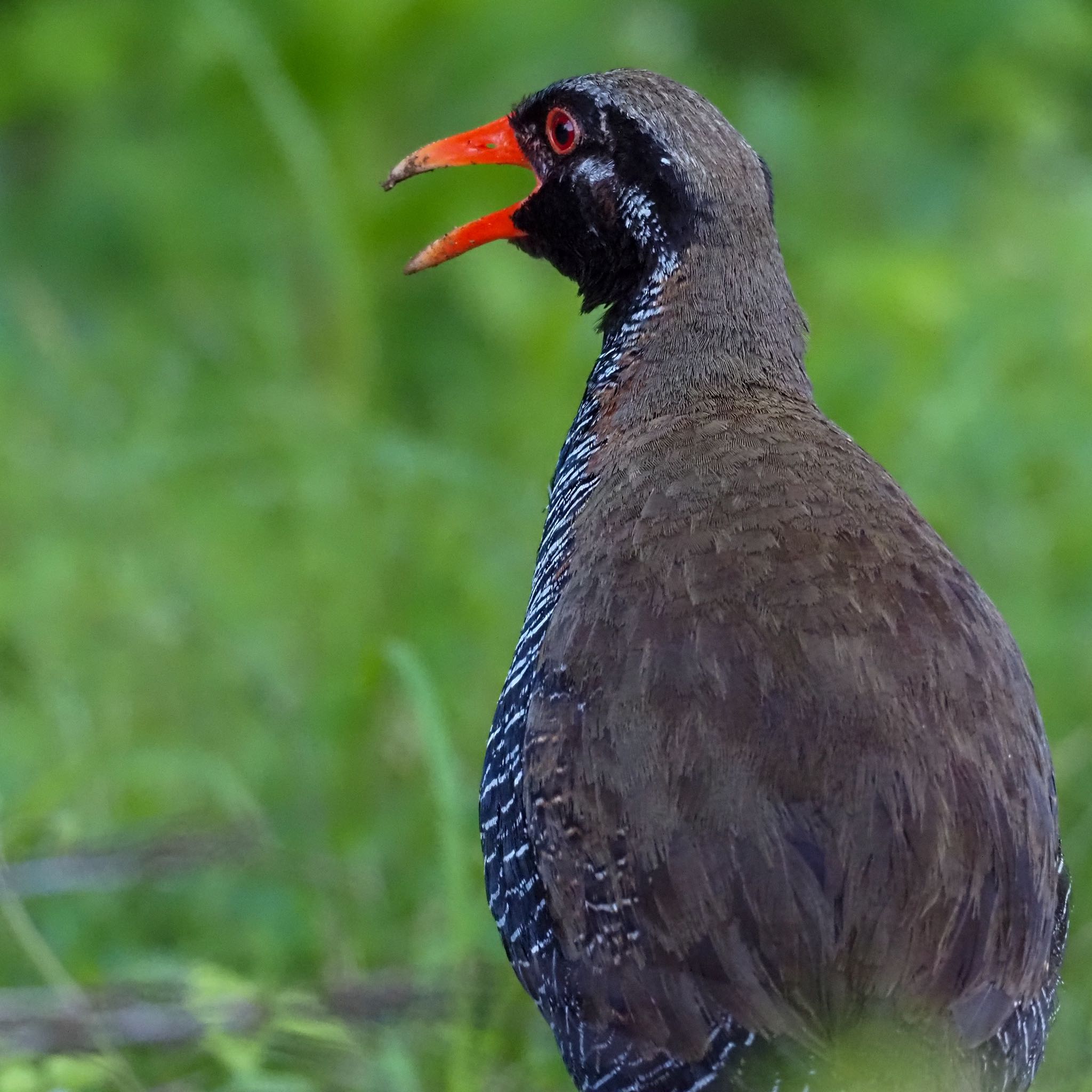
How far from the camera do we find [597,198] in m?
2.90

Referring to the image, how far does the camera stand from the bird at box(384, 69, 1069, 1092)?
2156mm

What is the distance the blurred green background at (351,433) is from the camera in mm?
3406

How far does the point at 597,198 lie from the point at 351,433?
1.55 metres

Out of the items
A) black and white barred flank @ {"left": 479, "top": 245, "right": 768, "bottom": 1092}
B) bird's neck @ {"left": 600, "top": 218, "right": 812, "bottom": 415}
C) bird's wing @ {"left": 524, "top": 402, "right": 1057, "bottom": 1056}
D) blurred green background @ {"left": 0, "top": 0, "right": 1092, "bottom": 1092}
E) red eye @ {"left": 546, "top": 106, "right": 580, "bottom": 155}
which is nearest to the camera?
bird's wing @ {"left": 524, "top": 402, "right": 1057, "bottom": 1056}

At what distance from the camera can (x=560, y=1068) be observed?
3.39 m

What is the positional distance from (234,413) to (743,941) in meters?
3.53

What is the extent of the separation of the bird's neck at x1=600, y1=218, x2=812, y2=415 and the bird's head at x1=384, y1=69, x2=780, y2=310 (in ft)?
0.05

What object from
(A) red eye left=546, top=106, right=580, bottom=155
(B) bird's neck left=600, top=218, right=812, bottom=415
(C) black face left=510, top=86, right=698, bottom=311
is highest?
(A) red eye left=546, top=106, right=580, bottom=155

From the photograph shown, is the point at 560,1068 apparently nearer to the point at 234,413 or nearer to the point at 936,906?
the point at 936,906

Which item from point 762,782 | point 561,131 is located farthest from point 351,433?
point 762,782

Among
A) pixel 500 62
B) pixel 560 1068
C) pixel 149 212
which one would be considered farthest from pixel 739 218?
pixel 149 212

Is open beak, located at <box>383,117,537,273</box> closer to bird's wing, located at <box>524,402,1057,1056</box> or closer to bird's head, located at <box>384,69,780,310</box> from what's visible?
bird's head, located at <box>384,69,780,310</box>

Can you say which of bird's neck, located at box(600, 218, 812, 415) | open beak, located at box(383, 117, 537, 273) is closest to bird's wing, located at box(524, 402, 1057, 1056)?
bird's neck, located at box(600, 218, 812, 415)

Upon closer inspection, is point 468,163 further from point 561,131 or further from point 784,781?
point 784,781
